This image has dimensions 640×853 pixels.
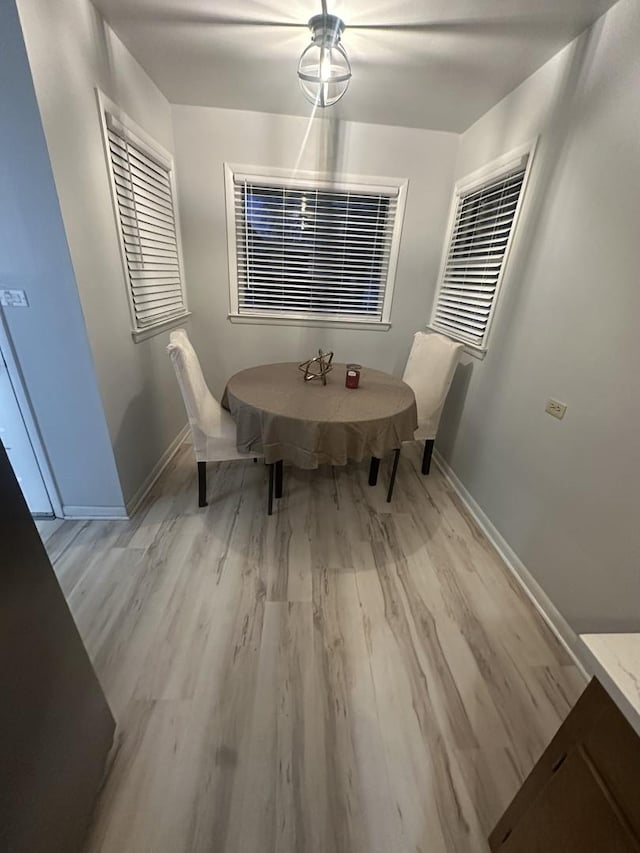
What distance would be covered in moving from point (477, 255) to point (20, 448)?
3141 mm

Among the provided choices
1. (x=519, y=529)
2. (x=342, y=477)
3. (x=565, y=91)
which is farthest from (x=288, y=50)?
(x=519, y=529)

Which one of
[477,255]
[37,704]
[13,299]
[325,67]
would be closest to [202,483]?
[13,299]

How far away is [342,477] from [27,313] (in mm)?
2066

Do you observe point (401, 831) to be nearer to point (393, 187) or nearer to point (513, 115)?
point (513, 115)

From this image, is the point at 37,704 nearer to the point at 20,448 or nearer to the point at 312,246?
the point at 20,448

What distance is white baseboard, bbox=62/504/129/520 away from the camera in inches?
78.5

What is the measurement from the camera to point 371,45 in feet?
5.61

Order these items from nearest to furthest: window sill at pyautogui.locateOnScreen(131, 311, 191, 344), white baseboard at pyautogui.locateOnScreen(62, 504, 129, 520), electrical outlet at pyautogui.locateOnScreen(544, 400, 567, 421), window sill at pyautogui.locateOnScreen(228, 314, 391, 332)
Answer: electrical outlet at pyautogui.locateOnScreen(544, 400, 567, 421) → white baseboard at pyautogui.locateOnScreen(62, 504, 129, 520) → window sill at pyautogui.locateOnScreen(131, 311, 191, 344) → window sill at pyautogui.locateOnScreen(228, 314, 391, 332)

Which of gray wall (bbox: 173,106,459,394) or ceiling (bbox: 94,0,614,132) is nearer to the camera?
ceiling (bbox: 94,0,614,132)

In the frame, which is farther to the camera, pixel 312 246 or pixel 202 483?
pixel 312 246

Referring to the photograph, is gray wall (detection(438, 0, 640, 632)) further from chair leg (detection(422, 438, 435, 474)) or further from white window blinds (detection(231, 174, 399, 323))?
white window blinds (detection(231, 174, 399, 323))

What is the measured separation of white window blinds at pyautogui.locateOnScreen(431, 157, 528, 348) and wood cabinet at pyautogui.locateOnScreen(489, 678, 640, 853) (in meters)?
2.05

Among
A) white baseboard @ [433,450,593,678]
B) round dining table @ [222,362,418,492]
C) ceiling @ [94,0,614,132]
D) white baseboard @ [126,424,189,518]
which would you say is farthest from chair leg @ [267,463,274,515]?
ceiling @ [94,0,614,132]

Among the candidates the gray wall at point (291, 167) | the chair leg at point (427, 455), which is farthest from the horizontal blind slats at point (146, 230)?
the chair leg at point (427, 455)
